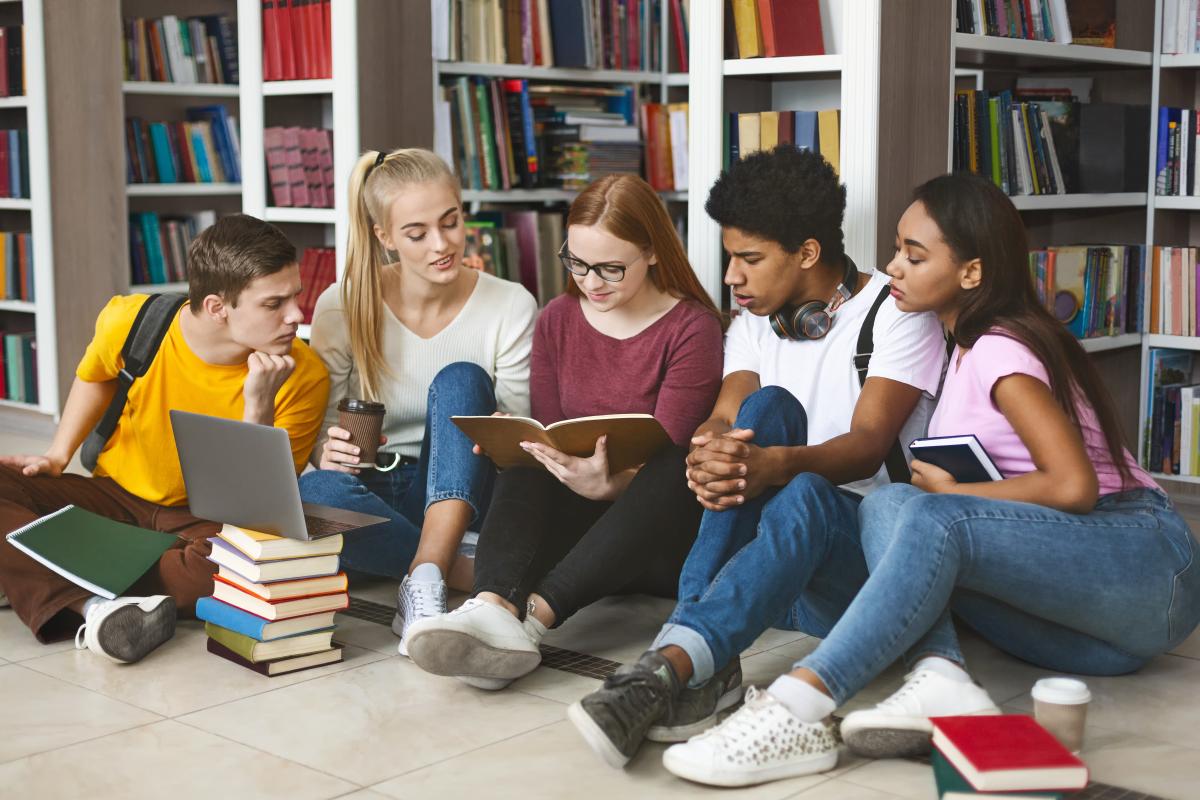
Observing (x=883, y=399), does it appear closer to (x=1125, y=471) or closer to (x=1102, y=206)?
(x=1125, y=471)

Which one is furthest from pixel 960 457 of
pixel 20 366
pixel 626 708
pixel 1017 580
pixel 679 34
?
pixel 20 366

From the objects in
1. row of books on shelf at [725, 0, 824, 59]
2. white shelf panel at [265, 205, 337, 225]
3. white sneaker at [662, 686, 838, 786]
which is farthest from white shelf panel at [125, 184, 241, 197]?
white sneaker at [662, 686, 838, 786]

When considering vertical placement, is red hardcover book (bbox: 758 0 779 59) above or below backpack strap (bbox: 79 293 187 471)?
above

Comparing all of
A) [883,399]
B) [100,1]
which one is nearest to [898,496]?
[883,399]

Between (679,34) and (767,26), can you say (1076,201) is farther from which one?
(679,34)

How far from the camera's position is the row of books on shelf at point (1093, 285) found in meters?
3.48

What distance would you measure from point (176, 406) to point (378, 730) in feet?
2.89

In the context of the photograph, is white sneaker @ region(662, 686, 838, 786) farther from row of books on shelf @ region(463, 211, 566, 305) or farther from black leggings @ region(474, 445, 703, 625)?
row of books on shelf @ region(463, 211, 566, 305)

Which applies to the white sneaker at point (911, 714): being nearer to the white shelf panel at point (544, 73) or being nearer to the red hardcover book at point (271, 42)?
the red hardcover book at point (271, 42)

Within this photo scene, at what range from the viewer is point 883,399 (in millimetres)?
2322

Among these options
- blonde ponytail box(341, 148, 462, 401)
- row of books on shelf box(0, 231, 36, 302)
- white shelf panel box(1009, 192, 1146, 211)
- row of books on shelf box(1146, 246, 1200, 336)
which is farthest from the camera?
row of books on shelf box(0, 231, 36, 302)

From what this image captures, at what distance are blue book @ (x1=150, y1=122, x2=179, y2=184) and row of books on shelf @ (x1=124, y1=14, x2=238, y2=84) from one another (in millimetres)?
174

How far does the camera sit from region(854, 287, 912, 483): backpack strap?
2393mm

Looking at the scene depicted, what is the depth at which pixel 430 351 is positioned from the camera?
279 centimetres
